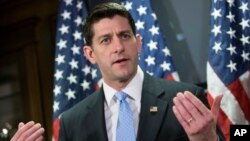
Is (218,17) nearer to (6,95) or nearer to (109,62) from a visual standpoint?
(109,62)

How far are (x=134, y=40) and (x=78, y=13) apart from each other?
149cm

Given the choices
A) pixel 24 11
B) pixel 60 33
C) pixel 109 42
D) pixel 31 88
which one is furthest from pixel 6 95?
pixel 109 42

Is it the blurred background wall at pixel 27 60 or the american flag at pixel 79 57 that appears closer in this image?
the american flag at pixel 79 57

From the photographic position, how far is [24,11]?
4199mm

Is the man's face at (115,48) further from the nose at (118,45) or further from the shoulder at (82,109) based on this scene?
the shoulder at (82,109)

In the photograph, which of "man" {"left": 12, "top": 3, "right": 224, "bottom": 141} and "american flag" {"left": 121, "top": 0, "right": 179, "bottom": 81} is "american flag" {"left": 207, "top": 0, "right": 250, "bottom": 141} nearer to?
"american flag" {"left": 121, "top": 0, "right": 179, "bottom": 81}

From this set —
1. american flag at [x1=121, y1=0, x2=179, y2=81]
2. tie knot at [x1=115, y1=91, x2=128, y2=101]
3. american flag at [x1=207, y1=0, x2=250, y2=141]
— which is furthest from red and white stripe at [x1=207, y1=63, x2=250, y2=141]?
tie knot at [x1=115, y1=91, x2=128, y2=101]

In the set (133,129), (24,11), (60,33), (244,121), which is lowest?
(244,121)

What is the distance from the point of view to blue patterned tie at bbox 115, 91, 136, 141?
1642 millimetres

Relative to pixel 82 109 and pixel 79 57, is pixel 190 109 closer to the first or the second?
pixel 82 109

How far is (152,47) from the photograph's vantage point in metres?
2.91

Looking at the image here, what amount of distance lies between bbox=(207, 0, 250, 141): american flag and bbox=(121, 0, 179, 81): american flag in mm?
→ 290

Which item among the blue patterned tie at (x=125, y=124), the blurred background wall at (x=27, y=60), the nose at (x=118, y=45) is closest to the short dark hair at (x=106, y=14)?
the nose at (x=118, y=45)

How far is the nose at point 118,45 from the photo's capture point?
1.76 m
